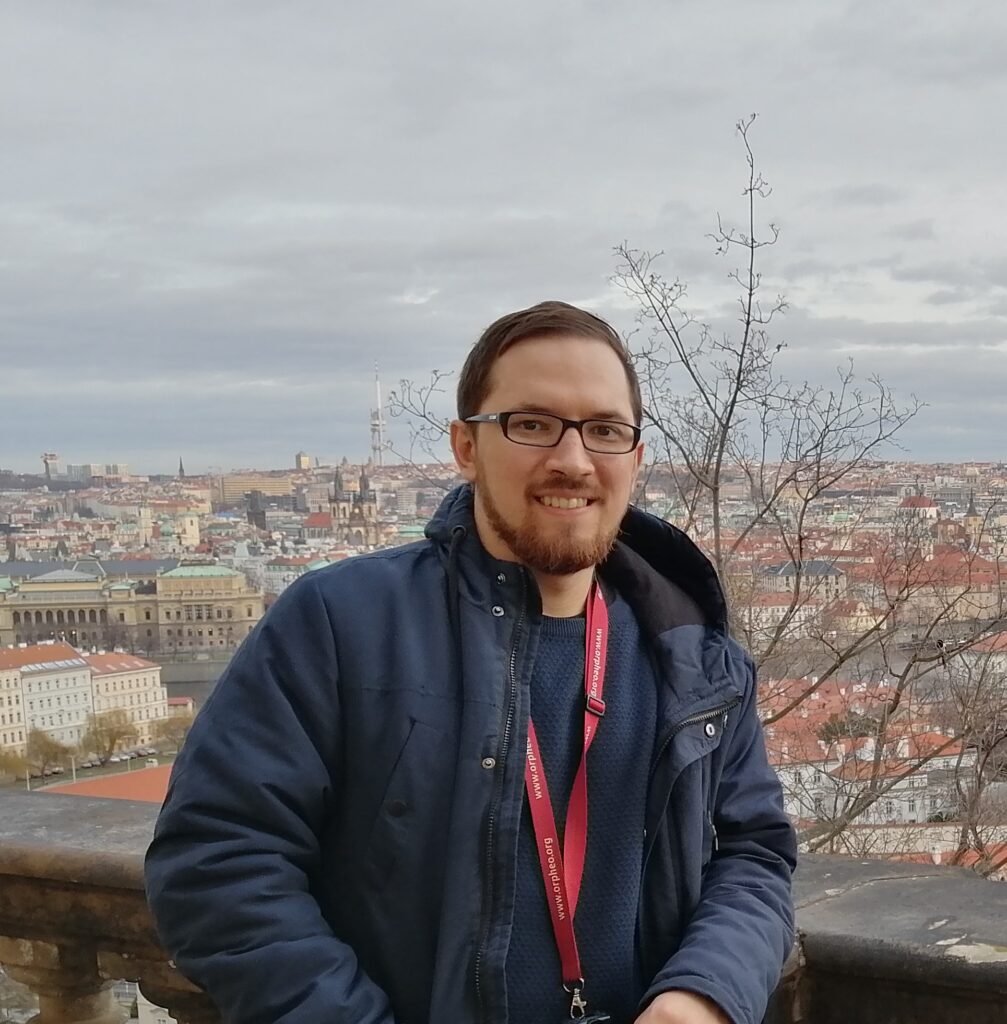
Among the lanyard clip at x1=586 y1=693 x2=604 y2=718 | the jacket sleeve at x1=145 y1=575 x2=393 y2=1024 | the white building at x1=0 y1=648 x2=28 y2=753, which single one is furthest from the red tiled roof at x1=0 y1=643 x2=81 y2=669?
the lanyard clip at x1=586 y1=693 x2=604 y2=718

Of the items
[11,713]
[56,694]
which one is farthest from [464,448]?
[56,694]

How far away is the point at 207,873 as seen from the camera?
1.14m

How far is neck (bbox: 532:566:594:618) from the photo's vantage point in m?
1.37

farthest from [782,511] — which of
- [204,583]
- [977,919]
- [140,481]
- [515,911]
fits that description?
[140,481]

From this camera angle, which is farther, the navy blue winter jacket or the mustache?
the mustache

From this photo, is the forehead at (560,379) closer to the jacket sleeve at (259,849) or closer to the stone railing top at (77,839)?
the jacket sleeve at (259,849)

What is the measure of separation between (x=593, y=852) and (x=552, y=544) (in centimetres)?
39

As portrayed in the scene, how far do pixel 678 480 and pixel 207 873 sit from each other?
18.2 feet

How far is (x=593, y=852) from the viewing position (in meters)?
1.29

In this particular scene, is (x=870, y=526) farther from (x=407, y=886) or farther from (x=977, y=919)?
(x=407, y=886)

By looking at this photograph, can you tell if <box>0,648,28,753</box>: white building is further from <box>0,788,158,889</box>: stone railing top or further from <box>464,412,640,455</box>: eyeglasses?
<box>464,412,640,455</box>: eyeglasses

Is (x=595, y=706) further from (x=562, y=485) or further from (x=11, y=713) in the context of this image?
(x=11, y=713)

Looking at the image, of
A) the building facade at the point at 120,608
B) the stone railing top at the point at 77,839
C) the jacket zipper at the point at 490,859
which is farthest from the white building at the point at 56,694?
the jacket zipper at the point at 490,859

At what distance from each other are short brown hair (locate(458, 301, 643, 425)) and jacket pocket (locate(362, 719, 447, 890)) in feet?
1.56
